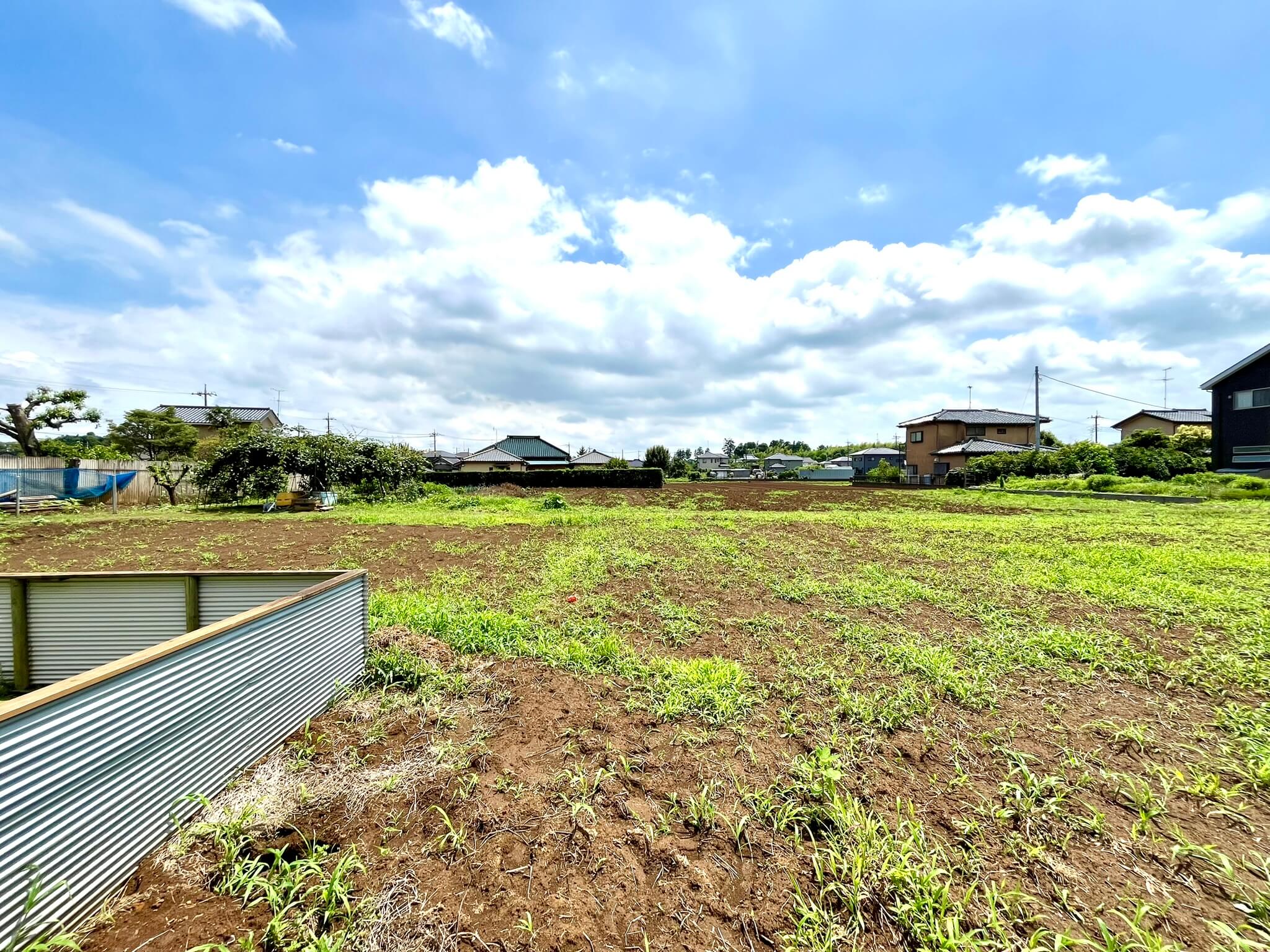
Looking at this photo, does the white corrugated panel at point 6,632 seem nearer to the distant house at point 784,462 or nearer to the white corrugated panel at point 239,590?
the white corrugated panel at point 239,590

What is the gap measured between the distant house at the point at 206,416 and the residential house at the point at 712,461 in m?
53.9

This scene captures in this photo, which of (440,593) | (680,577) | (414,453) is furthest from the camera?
(414,453)

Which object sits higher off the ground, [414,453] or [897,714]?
[414,453]

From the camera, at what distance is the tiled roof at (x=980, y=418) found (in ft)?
128

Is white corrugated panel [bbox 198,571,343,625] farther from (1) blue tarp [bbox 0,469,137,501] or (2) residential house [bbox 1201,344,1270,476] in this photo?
(2) residential house [bbox 1201,344,1270,476]

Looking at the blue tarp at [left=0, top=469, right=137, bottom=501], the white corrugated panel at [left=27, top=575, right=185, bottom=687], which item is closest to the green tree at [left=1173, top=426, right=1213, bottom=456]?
the white corrugated panel at [left=27, top=575, right=185, bottom=687]

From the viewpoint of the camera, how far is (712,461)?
80.8 meters

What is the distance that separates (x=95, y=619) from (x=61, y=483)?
19.3 m

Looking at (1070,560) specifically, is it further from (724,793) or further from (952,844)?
(724,793)

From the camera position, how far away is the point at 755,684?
3.33 meters

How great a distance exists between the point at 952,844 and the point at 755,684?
56.2 inches

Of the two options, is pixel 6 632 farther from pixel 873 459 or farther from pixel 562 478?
pixel 873 459

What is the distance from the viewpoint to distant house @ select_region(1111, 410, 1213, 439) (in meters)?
36.2

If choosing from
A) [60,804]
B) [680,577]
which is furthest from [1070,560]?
[60,804]
